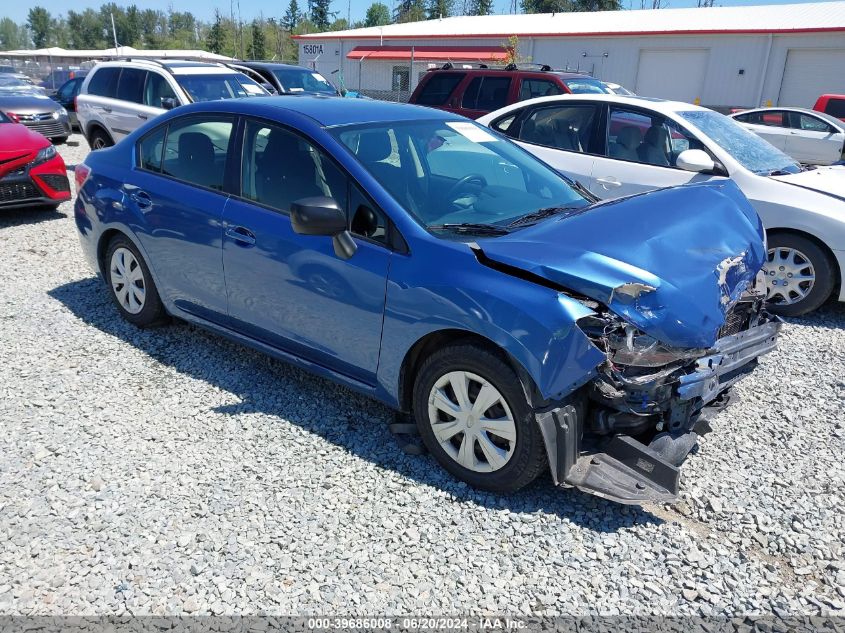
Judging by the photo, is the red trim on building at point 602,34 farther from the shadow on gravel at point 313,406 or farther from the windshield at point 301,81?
the shadow on gravel at point 313,406

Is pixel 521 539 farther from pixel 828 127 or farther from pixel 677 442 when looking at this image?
pixel 828 127

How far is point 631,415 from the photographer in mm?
3078

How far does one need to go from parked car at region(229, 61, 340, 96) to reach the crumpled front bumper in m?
11.8

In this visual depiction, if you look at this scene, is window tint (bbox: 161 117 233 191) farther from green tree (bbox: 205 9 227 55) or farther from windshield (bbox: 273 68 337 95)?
green tree (bbox: 205 9 227 55)

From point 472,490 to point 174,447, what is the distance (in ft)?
5.28

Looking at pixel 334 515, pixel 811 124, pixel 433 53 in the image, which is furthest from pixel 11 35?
pixel 334 515

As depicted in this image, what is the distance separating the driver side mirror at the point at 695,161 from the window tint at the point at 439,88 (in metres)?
5.71

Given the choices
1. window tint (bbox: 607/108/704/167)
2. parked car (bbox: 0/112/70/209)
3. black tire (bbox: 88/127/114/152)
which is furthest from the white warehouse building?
window tint (bbox: 607/108/704/167)

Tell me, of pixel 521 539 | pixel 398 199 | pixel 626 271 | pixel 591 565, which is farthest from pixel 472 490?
pixel 398 199

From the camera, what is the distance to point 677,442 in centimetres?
313

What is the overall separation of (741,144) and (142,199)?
522cm

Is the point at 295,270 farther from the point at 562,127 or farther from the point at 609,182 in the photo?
the point at 562,127

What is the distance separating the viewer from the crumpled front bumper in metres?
2.92

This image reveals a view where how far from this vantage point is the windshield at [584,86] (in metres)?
10.6
